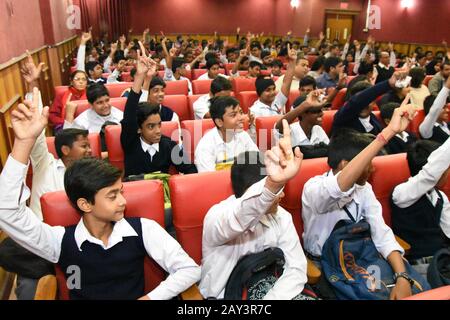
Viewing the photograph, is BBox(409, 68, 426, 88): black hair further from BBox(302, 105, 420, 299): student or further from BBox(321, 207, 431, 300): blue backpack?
BBox(321, 207, 431, 300): blue backpack

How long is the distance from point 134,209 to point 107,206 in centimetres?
21

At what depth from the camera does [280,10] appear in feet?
51.1

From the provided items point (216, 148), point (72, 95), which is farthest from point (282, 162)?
point (72, 95)

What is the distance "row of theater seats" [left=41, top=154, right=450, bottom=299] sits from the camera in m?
1.55

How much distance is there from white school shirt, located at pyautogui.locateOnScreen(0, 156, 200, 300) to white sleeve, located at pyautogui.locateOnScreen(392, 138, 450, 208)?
120cm

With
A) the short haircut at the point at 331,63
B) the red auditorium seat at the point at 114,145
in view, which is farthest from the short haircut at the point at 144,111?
the short haircut at the point at 331,63

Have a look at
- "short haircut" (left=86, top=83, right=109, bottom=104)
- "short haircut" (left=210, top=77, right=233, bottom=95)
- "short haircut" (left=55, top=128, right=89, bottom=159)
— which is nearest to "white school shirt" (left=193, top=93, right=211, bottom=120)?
"short haircut" (left=210, top=77, right=233, bottom=95)

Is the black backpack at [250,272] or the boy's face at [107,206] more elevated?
the boy's face at [107,206]

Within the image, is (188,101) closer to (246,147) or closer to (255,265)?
(246,147)

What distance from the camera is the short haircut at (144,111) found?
2.53 m

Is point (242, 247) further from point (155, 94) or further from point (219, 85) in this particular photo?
point (219, 85)

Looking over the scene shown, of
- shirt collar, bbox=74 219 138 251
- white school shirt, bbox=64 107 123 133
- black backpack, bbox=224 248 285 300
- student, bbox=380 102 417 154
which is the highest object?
white school shirt, bbox=64 107 123 133

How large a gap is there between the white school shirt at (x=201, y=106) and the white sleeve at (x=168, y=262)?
2431mm

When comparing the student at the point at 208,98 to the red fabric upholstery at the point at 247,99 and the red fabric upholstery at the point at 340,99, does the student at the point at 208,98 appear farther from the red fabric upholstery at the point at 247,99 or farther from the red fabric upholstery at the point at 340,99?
the red fabric upholstery at the point at 340,99
